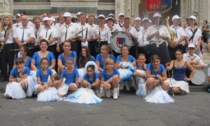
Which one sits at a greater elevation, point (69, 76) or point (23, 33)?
point (23, 33)

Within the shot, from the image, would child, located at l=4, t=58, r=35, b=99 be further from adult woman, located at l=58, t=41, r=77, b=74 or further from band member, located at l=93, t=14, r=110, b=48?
band member, located at l=93, t=14, r=110, b=48

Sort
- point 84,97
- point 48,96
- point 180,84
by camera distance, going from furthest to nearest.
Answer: point 180,84, point 48,96, point 84,97

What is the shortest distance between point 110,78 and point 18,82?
7.13ft

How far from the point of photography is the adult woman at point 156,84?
8.30 meters

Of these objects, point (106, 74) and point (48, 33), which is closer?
point (106, 74)

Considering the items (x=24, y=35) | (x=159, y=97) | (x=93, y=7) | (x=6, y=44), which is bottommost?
(x=159, y=97)

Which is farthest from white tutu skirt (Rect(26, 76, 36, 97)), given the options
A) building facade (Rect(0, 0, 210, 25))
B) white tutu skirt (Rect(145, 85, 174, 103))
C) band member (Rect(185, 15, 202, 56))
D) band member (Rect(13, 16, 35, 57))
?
building facade (Rect(0, 0, 210, 25))

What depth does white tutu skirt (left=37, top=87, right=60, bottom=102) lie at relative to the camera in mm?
8273

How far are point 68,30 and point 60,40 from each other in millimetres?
379

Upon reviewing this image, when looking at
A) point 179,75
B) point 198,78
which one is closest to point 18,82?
point 179,75

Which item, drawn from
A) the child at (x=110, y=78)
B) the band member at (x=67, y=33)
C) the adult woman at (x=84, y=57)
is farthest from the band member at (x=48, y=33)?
the child at (x=110, y=78)

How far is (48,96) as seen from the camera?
830 centimetres

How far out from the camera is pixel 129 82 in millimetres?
9633

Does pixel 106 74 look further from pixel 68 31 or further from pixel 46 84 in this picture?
pixel 68 31
